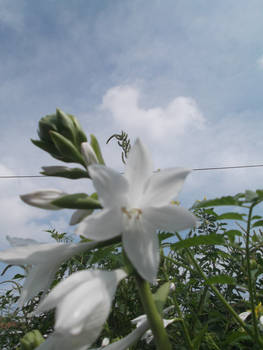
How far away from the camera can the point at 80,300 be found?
60cm

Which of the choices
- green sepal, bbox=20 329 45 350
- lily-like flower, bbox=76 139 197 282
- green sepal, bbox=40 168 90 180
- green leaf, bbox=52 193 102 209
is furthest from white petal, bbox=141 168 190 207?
green sepal, bbox=20 329 45 350

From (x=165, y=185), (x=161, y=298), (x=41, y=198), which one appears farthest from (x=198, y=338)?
(x=41, y=198)

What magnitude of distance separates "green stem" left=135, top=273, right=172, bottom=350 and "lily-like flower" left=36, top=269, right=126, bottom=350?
0.26 feet

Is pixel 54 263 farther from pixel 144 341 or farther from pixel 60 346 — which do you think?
pixel 144 341

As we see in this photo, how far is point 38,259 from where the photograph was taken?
2.50ft

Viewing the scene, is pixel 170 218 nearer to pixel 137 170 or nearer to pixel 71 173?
pixel 137 170

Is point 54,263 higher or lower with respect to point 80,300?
higher

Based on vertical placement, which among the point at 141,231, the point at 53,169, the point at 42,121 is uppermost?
the point at 42,121

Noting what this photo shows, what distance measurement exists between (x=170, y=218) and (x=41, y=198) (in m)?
0.31

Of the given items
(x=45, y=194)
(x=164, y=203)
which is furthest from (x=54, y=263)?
(x=164, y=203)

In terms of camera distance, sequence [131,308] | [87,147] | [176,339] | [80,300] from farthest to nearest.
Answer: [131,308]
[176,339]
[87,147]
[80,300]

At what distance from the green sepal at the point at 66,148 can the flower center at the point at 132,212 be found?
257mm

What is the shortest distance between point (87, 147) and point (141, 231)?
0.30 meters

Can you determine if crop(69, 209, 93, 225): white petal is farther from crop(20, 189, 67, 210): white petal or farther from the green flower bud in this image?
the green flower bud
